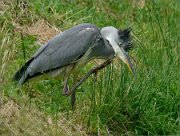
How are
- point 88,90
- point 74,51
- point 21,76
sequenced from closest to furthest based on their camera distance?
point 21,76
point 74,51
point 88,90

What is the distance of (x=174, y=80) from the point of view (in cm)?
906

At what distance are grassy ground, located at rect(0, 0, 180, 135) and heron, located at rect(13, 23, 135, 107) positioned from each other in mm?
191

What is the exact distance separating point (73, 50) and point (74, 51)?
0.05 ft

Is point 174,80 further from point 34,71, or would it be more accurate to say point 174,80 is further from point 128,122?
point 34,71

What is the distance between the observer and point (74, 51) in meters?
8.41

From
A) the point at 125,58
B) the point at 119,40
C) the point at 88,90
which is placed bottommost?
the point at 88,90

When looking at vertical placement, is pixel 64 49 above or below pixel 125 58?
above

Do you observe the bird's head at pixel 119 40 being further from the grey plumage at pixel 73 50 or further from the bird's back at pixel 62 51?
the bird's back at pixel 62 51

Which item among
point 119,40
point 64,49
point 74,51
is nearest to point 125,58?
point 119,40

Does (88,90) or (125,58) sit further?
(88,90)

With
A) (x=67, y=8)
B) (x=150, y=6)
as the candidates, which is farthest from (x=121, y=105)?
(x=150, y=6)

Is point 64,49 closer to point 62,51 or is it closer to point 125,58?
point 62,51

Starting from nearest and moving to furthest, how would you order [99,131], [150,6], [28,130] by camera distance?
[28,130]
[99,131]
[150,6]

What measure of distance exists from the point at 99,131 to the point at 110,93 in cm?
44
